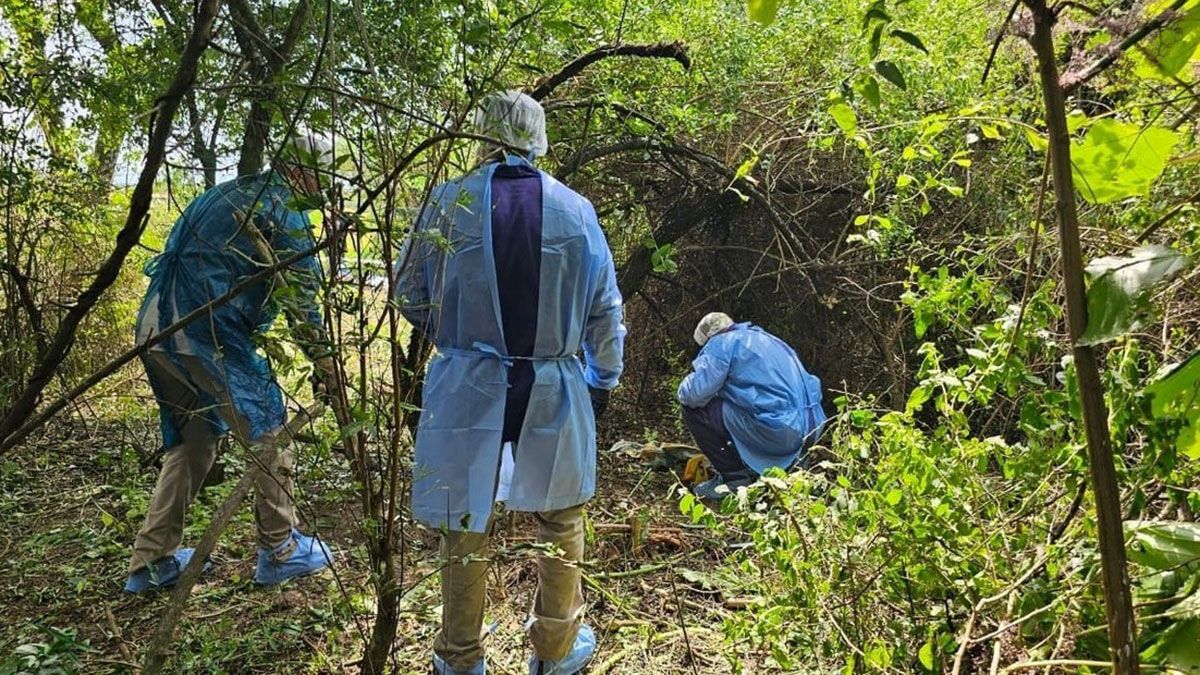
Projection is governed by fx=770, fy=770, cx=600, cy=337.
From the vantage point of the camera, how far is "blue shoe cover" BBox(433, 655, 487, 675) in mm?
2242

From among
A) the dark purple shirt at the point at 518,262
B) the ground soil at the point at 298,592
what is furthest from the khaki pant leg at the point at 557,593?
the dark purple shirt at the point at 518,262

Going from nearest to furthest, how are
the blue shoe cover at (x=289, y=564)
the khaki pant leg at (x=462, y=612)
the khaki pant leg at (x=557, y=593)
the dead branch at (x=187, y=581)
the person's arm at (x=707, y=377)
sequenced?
1. the dead branch at (x=187, y=581)
2. the khaki pant leg at (x=462, y=612)
3. the khaki pant leg at (x=557, y=593)
4. the blue shoe cover at (x=289, y=564)
5. the person's arm at (x=707, y=377)

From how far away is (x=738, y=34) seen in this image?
4.25 metres

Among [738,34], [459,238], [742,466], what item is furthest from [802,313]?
[459,238]

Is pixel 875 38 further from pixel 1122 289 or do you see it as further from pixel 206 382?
pixel 206 382

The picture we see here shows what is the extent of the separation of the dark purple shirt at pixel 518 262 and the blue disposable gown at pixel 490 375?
24 millimetres

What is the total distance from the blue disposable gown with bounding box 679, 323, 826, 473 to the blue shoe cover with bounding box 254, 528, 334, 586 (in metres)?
2.13

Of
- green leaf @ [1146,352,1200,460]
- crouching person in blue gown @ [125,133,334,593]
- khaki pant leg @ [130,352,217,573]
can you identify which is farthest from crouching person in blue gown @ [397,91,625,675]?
green leaf @ [1146,352,1200,460]

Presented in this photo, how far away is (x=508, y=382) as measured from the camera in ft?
7.45

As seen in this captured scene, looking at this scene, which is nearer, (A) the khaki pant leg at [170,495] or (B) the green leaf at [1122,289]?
(B) the green leaf at [1122,289]

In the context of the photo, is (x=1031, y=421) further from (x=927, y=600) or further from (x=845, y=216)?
(x=845, y=216)

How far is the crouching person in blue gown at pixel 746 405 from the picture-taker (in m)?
4.04

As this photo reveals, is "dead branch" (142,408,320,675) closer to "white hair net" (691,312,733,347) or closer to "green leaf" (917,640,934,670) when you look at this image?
"green leaf" (917,640,934,670)

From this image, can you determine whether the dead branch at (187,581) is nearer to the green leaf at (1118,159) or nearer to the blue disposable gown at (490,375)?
the blue disposable gown at (490,375)
